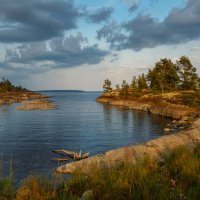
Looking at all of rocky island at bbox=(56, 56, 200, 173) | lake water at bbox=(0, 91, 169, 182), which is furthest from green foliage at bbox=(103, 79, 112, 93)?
lake water at bbox=(0, 91, 169, 182)

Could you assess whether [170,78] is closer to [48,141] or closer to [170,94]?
[170,94]

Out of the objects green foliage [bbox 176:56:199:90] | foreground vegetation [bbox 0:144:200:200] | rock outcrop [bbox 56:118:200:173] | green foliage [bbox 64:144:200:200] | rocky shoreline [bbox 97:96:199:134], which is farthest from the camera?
green foliage [bbox 176:56:199:90]

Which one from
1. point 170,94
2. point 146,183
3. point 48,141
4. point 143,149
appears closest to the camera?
point 146,183

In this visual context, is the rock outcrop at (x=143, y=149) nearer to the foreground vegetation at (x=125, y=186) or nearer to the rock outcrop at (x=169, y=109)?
the foreground vegetation at (x=125, y=186)

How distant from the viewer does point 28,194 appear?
9117mm

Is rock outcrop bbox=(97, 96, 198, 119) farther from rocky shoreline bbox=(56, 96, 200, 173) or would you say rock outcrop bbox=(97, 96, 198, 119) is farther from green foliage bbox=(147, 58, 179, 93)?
green foliage bbox=(147, 58, 179, 93)

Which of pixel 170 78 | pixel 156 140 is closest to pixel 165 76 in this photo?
pixel 170 78

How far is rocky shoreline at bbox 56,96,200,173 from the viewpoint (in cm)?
1986

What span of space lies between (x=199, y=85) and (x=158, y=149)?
277ft

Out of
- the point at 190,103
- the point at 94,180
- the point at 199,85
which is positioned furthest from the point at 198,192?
the point at 199,85

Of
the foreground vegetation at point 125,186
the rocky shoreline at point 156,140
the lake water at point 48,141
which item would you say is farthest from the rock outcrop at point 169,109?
the foreground vegetation at point 125,186

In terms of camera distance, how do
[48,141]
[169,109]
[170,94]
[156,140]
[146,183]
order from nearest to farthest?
[146,183] < [156,140] < [48,141] < [169,109] < [170,94]

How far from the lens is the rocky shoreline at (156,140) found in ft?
65.2

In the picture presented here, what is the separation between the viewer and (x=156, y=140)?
27375 mm
